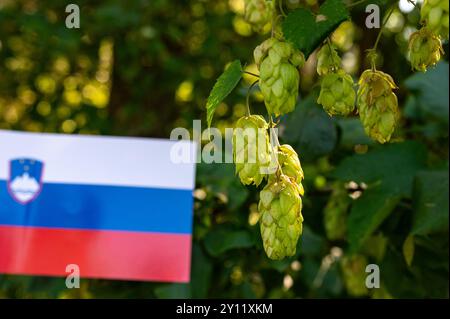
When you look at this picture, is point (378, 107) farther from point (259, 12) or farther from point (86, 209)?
point (86, 209)

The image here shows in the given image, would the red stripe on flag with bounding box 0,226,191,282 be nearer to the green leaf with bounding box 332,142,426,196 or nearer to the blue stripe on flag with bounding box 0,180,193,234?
the blue stripe on flag with bounding box 0,180,193,234

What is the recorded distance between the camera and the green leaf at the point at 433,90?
80.9 inches

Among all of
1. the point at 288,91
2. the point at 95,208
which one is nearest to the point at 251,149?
the point at 288,91

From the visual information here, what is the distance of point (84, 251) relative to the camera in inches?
80.7

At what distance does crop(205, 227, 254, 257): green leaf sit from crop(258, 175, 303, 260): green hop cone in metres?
1.04

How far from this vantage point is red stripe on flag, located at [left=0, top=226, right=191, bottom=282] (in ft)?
6.68

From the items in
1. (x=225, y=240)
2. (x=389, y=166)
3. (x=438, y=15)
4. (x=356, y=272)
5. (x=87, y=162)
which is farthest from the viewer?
(x=356, y=272)

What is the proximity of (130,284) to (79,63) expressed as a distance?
6.61 ft

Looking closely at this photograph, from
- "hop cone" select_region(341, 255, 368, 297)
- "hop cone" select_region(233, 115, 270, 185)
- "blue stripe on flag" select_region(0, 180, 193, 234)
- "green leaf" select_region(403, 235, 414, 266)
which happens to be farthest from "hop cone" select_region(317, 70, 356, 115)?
"hop cone" select_region(341, 255, 368, 297)

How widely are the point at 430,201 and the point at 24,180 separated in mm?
1013

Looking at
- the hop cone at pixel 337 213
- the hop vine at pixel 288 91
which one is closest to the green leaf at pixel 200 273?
the hop cone at pixel 337 213

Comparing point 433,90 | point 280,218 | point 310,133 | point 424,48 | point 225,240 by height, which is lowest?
point 280,218

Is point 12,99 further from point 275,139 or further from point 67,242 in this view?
point 275,139

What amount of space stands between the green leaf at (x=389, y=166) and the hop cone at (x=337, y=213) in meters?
0.14
